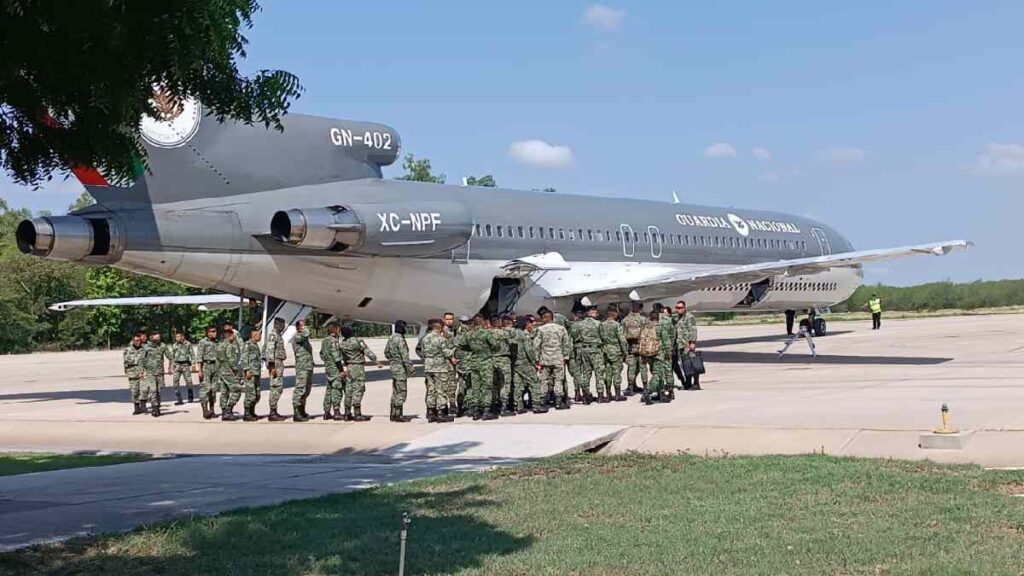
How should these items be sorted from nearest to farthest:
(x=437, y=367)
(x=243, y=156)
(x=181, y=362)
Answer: (x=437, y=367) → (x=243, y=156) → (x=181, y=362)

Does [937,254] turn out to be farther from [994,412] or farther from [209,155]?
[209,155]

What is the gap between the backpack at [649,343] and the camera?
18484 mm

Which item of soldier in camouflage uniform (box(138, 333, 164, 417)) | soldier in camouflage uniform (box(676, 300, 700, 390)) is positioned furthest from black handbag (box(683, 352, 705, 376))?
soldier in camouflage uniform (box(138, 333, 164, 417))

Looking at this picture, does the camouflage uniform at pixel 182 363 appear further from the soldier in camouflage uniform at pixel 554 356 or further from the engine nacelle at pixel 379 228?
the soldier in camouflage uniform at pixel 554 356

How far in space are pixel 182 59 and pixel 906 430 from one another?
31.8ft

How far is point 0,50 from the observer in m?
6.91

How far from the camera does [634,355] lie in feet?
64.0

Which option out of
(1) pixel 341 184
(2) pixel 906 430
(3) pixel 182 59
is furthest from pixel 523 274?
(3) pixel 182 59

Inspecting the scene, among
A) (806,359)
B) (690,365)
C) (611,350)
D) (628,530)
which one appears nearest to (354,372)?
(611,350)

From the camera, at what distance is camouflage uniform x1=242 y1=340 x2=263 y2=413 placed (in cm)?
1844

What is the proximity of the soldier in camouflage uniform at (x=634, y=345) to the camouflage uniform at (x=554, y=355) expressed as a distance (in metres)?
1.27

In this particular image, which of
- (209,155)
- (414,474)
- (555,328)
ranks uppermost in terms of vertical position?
(209,155)

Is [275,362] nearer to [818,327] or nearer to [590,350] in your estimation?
[590,350]

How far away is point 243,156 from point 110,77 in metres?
15.5
